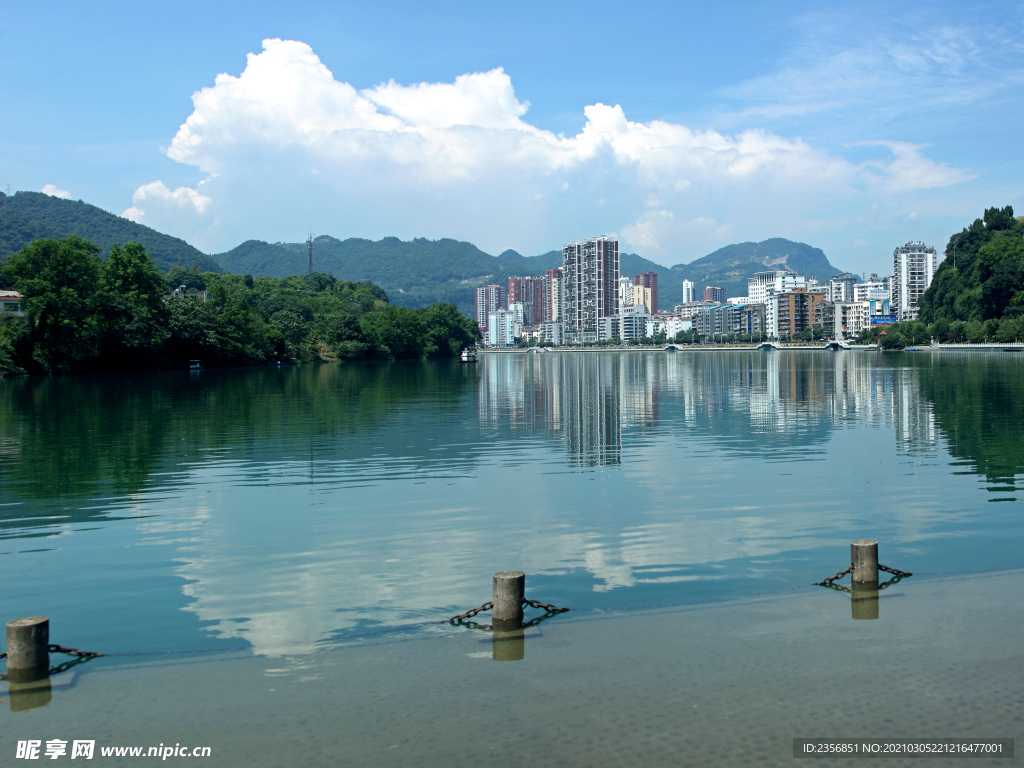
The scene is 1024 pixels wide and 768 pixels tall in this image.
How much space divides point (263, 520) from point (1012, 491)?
15.0 m

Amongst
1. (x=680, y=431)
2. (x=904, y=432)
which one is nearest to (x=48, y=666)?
(x=680, y=431)

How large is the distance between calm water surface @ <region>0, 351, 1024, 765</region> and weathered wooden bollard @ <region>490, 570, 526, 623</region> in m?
0.35

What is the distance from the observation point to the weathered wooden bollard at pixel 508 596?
8414mm

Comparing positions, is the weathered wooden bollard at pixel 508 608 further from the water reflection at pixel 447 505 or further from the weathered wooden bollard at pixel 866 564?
the weathered wooden bollard at pixel 866 564

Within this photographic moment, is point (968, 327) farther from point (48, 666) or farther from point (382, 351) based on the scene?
point (48, 666)

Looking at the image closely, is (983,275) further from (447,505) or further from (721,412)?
(447,505)

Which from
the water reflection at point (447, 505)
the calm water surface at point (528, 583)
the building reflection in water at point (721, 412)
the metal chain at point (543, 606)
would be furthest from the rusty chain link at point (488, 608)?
the building reflection in water at point (721, 412)

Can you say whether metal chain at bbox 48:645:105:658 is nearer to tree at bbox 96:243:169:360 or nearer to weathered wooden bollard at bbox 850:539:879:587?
weathered wooden bollard at bbox 850:539:879:587

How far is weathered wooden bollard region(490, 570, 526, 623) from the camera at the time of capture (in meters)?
8.41

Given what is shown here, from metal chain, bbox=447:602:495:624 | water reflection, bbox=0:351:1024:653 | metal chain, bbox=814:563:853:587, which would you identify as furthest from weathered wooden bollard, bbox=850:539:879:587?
metal chain, bbox=447:602:495:624

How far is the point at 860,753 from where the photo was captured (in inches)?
241

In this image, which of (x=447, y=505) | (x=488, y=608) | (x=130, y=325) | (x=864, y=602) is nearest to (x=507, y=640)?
(x=488, y=608)

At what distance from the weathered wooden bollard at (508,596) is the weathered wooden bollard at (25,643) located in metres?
4.59

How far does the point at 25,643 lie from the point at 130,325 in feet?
248
